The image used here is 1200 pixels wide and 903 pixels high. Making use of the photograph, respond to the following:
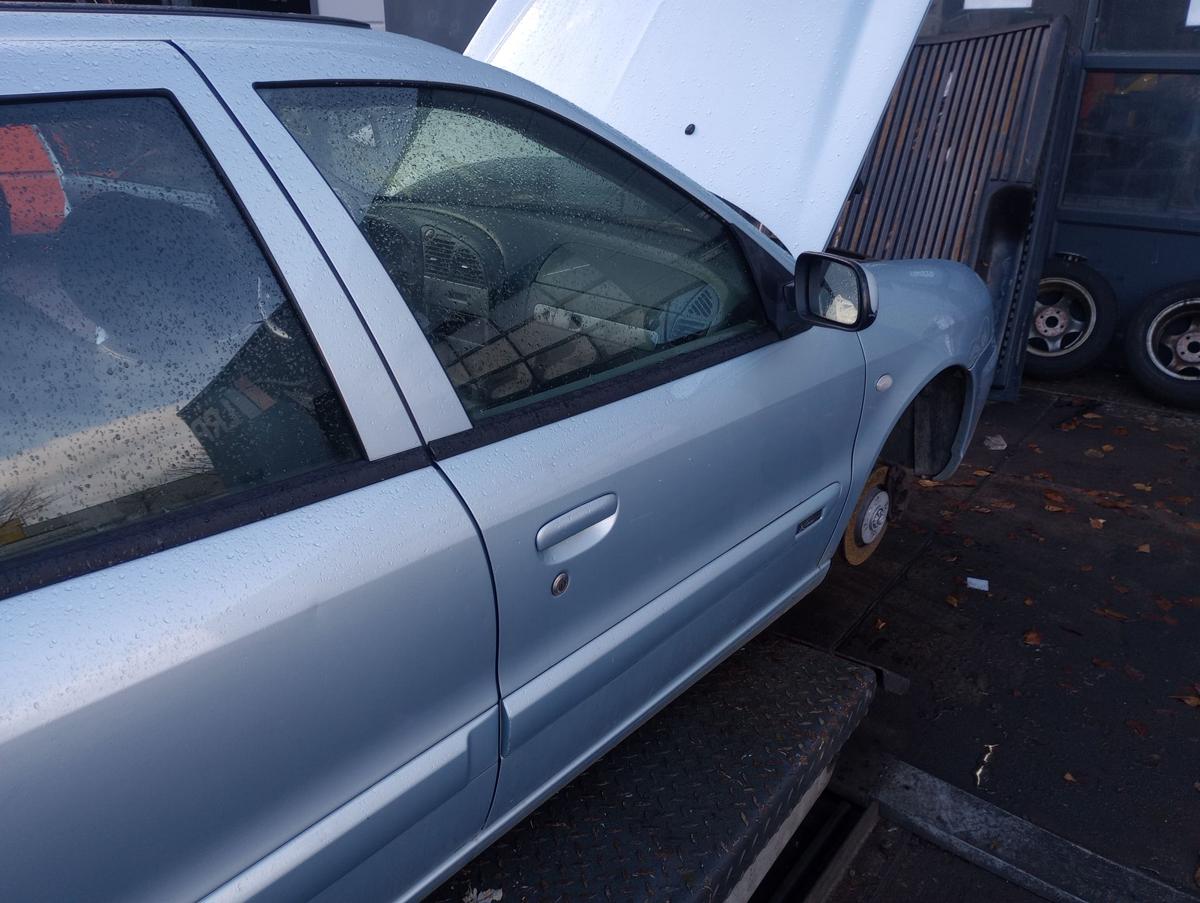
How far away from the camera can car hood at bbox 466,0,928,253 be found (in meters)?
2.85

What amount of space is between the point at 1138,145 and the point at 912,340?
3.99 meters

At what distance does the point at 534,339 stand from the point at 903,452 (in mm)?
2044

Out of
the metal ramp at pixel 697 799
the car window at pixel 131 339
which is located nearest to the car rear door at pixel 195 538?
the car window at pixel 131 339

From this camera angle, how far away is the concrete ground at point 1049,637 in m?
2.75

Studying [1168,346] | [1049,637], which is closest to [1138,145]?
[1168,346]

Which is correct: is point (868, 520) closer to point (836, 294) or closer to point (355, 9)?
point (836, 294)

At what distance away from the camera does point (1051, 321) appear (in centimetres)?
602

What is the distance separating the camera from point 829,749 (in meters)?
2.47

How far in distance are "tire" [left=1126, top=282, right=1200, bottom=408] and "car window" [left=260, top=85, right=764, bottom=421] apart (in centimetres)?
422

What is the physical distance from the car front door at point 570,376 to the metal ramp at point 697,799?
18 centimetres

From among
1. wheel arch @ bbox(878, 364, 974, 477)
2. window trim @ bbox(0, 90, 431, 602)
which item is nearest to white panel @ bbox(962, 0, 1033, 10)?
wheel arch @ bbox(878, 364, 974, 477)

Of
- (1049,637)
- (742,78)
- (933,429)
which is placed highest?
(742,78)

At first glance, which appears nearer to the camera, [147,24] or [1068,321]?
[147,24]

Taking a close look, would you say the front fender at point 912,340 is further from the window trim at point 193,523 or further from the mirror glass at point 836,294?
the window trim at point 193,523
